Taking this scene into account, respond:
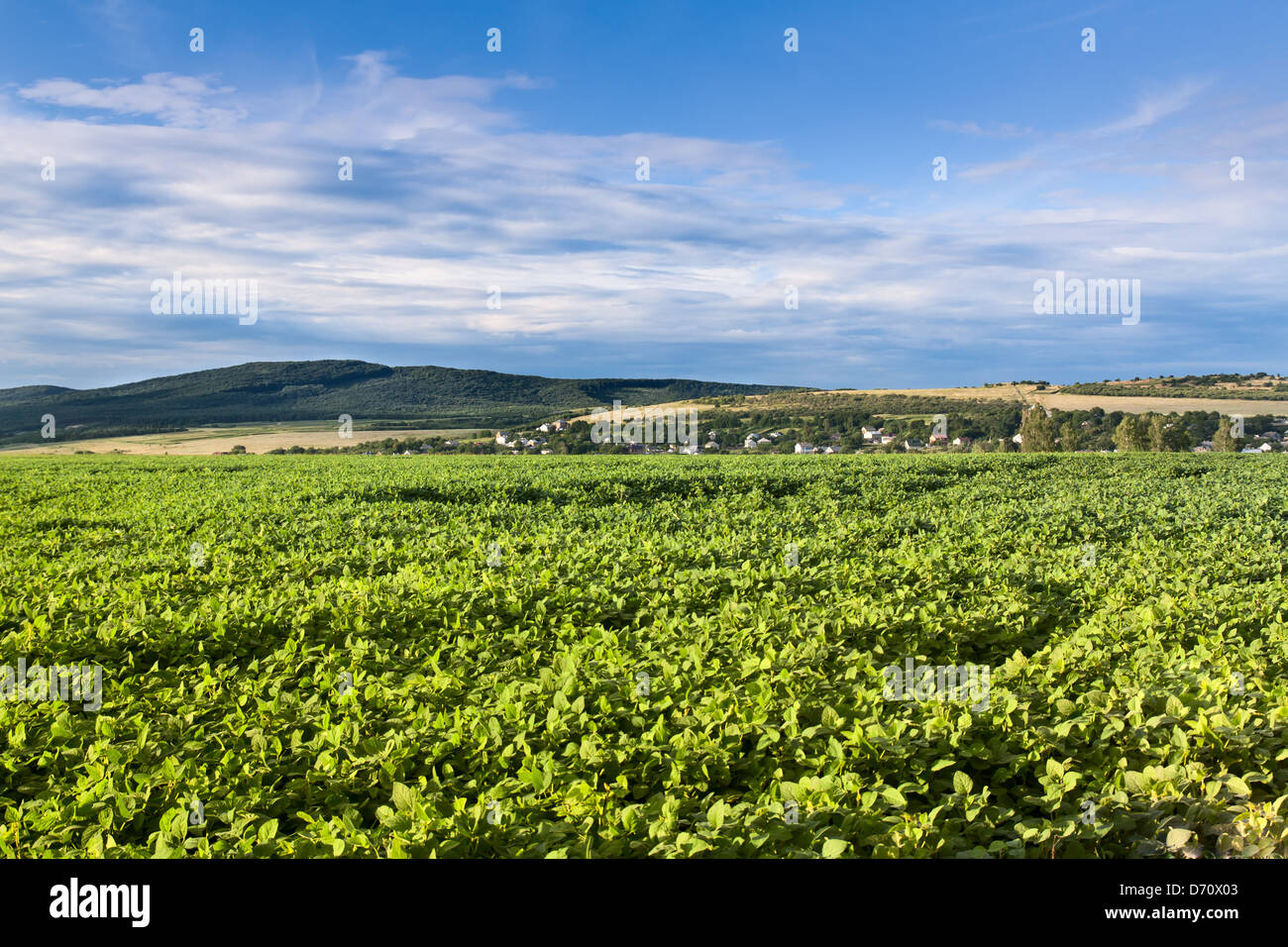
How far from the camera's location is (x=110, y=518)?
556 inches

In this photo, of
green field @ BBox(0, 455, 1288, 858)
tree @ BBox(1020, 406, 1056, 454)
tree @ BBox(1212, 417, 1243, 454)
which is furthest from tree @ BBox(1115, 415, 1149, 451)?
green field @ BBox(0, 455, 1288, 858)

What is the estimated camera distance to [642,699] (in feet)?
15.7

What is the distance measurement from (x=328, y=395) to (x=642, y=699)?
146 meters

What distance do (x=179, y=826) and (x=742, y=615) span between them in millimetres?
4231

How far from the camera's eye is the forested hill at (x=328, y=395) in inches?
4685

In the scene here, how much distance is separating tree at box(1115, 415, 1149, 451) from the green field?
57.7 meters

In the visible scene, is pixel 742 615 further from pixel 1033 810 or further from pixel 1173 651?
pixel 1173 651

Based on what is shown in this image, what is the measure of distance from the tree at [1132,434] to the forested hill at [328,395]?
6025 cm

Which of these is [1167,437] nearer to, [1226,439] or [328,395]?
[1226,439]

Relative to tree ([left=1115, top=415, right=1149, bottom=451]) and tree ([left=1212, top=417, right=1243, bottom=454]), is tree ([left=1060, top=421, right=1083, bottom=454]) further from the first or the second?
tree ([left=1212, top=417, right=1243, bottom=454])

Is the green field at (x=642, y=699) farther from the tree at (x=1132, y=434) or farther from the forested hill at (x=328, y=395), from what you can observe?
the forested hill at (x=328, y=395)

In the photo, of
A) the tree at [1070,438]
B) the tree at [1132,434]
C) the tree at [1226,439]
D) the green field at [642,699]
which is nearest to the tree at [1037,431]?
the tree at [1070,438]

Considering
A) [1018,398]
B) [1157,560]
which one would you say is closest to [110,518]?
[1157,560]

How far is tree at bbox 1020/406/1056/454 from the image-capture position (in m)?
61.0
